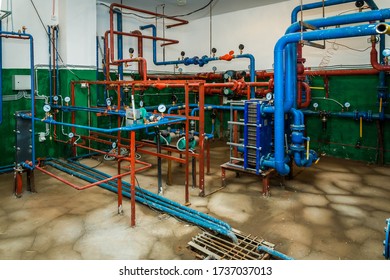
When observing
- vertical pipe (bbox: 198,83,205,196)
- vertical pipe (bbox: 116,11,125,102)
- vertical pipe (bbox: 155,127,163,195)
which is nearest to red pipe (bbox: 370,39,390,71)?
vertical pipe (bbox: 198,83,205,196)

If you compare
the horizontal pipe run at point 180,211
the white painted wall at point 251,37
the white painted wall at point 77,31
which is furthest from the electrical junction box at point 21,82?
the horizontal pipe run at point 180,211

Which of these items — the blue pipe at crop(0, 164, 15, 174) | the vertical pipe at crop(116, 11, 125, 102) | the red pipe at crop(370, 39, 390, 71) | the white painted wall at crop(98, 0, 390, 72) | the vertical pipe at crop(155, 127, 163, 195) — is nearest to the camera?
the vertical pipe at crop(155, 127, 163, 195)

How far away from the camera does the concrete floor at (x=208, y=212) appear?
281cm

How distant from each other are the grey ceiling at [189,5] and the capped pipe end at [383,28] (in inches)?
164

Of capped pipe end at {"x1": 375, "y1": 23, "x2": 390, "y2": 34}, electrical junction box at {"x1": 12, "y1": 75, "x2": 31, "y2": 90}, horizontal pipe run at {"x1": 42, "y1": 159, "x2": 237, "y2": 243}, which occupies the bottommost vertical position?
horizontal pipe run at {"x1": 42, "y1": 159, "x2": 237, "y2": 243}

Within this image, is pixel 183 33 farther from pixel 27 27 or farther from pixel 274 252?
pixel 274 252

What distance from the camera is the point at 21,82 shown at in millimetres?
5137

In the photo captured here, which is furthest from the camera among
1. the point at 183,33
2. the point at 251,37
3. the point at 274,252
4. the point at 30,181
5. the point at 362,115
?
the point at 183,33

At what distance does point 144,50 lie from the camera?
7.38 m

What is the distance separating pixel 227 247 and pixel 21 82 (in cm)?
436

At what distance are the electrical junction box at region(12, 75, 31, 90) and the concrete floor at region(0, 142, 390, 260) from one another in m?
1.44

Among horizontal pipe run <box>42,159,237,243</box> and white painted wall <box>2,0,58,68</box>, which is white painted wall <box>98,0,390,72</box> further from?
horizontal pipe run <box>42,159,237,243</box>

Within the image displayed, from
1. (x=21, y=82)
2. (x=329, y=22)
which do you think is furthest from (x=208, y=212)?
(x=21, y=82)

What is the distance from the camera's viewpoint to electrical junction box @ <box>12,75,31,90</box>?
5.07m
